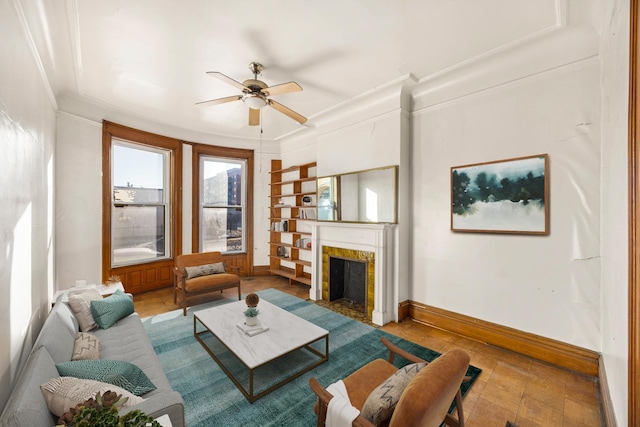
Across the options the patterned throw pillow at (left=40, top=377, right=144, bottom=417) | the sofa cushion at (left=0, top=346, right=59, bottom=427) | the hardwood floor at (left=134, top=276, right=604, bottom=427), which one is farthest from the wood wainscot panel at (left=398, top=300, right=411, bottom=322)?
the sofa cushion at (left=0, top=346, right=59, bottom=427)

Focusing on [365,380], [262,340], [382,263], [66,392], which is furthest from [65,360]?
[382,263]

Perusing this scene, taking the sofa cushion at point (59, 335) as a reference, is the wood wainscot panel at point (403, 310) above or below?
below

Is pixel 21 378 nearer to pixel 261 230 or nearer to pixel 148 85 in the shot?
pixel 148 85

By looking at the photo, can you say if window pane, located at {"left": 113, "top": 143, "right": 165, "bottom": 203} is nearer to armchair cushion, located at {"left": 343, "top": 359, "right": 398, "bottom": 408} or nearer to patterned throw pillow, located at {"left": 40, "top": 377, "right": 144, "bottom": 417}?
patterned throw pillow, located at {"left": 40, "top": 377, "right": 144, "bottom": 417}

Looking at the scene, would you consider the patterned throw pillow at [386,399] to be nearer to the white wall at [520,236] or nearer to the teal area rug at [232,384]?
the teal area rug at [232,384]

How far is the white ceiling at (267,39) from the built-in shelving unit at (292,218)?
6.73ft

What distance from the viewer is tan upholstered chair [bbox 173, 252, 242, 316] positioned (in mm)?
3740

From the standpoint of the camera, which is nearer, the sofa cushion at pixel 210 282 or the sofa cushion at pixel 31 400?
the sofa cushion at pixel 31 400

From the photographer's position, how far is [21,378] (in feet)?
4.17

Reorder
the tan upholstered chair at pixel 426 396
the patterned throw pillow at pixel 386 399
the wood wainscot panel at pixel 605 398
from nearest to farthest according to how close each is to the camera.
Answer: the tan upholstered chair at pixel 426 396 < the patterned throw pillow at pixel 386 399 < the wood wainscot panel at pixel 605 398

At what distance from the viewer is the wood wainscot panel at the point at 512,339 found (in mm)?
2338

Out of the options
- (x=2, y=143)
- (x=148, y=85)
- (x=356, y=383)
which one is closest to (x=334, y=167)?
(x=148, y=85)

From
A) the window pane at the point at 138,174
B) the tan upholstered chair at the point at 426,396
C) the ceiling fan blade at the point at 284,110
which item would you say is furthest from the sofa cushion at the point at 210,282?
the tan upholstered chair at the point at 426,396

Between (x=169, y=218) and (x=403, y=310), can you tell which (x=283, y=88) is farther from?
(x=169, y=218)
